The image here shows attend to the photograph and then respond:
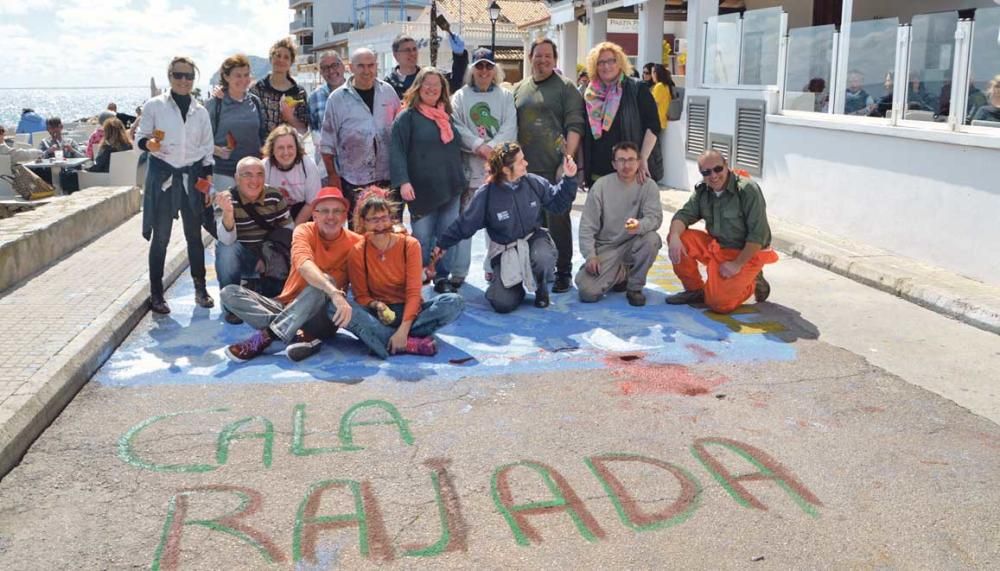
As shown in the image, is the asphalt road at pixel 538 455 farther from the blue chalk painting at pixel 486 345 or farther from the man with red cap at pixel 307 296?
the man with red cap at pixel 307 296

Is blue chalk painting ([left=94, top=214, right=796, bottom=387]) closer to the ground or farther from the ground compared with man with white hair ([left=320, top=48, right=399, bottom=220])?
closer to the ground

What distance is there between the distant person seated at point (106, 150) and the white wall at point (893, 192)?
993 centimetres

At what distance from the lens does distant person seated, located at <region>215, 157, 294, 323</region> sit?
6.55 m

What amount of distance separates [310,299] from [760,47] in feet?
25.4

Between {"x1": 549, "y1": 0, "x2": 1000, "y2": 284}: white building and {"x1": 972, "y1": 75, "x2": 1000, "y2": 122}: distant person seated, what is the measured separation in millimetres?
40

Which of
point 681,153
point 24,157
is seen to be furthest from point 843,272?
point 24,157

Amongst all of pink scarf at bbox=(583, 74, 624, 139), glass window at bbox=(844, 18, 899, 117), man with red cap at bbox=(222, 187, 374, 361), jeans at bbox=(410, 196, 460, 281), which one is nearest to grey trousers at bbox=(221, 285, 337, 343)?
man with red cap at bbox=(222, 187, 374, 361)

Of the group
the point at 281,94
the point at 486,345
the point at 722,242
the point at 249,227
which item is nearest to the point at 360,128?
the point at 281,94

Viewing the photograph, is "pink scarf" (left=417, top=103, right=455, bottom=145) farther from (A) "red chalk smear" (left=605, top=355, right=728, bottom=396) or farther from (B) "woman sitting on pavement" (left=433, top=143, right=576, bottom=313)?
(A) "red chalk smear" (left=605, top=355, right=728, bottom=396)

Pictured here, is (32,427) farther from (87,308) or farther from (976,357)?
(976,357)

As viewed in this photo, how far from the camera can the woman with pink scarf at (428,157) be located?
7172mm

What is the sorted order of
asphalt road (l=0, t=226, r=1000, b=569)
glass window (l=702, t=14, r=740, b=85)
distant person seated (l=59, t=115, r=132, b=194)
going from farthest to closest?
distant person seated (l=59, t=115, r=132, b=194) < glass window (l=702, t=14, r=740, b=85) < asphalt road (l=0, t=226, r=1000, b=569)

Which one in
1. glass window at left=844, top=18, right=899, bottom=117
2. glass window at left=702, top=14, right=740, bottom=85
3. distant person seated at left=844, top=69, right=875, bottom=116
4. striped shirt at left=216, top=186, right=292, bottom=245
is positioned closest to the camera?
striped shirt at left=216, top=186, right=292, bottom=245

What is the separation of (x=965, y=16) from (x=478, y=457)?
609cm
